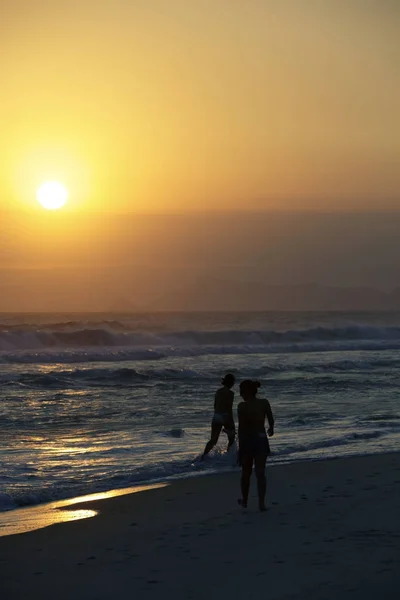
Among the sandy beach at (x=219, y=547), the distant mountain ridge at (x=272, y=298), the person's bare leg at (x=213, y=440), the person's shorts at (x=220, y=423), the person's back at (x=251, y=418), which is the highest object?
the distant mountain ridge at (x=272, y=298)

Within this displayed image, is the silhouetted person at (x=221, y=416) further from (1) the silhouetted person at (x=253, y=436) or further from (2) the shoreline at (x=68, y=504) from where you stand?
(1) the silhouetted person at (x=253, y=436)

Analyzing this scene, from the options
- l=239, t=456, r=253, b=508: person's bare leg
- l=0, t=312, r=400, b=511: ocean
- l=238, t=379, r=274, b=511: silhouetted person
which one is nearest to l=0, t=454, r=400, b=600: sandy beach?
l=239, t=456, r=253, b=508: person's bare leg

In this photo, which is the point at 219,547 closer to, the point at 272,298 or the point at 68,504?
the point at 68,504

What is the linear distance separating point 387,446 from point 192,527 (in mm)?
6862

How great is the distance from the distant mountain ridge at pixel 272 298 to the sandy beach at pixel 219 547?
130 m

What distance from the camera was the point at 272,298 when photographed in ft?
509

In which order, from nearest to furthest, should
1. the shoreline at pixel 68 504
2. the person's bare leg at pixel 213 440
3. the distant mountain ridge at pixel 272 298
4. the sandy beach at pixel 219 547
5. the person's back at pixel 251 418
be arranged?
1. the sandy beach at pixel 219 547
2. the shoreline at pixel 68 504
3. the person's back at pixel 251 418
4. the person's bare leg at pixel 213 440
5. the distant mountain ridge at pixel 272 298

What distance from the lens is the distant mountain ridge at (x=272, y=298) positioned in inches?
5782

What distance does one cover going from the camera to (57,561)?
8.27 meters

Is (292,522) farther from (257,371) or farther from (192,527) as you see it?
(257,371)

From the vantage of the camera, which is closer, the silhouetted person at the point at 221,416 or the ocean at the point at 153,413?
the ocean at the point at 153,413

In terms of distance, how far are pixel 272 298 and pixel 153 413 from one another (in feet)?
441

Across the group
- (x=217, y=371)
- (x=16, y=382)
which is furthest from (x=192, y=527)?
(x=217, y=371)

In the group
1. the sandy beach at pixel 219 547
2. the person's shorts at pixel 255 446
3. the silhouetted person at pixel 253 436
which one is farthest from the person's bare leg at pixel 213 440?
the person's shorts at pixel 255 446
